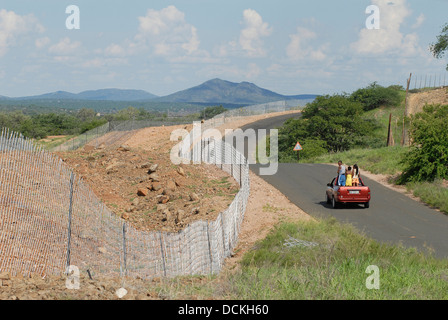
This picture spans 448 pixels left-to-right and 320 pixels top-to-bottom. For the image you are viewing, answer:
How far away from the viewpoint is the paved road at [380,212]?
1964cm

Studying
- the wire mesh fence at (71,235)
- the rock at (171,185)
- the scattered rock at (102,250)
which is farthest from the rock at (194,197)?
the scattered rock at (102,250)

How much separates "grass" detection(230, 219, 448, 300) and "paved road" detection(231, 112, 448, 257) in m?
2.38

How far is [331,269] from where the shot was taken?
39.6 ft

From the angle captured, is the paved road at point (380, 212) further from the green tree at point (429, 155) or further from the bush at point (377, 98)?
the bush at point (377, 98)

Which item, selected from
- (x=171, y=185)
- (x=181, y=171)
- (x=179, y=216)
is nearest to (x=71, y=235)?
(x=179, y=216)

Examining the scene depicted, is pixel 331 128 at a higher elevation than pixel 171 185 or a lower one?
higher

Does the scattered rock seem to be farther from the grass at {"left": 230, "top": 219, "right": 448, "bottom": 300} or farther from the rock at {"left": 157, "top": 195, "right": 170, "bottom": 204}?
the rock at {"left": 157, "top": 195, "right": 170, "bottom": 204}

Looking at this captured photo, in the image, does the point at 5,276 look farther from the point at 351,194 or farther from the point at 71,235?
the point at 351,194

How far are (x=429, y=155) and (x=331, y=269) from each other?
844 inches

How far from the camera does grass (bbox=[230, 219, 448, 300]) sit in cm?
980

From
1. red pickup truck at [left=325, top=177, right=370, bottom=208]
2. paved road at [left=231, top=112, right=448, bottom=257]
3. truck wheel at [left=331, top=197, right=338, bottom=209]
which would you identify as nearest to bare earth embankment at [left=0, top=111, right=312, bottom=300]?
paved road at [left=231, top=112, right=448, bottom=257]

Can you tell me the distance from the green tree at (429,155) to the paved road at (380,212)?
2064mm

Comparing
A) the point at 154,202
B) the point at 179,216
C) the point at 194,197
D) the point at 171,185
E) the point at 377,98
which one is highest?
the point at 377,98
